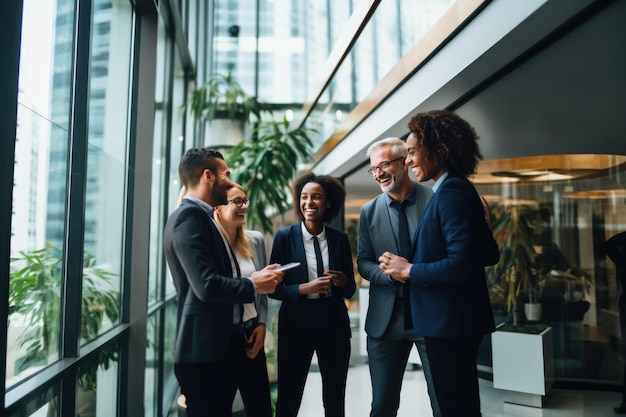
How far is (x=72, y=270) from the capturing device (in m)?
2.16

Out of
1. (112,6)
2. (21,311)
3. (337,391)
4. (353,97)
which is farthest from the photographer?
(353,97)

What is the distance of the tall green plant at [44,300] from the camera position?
5.30 feet

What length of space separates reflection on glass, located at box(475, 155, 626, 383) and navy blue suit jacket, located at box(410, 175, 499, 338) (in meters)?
1.57

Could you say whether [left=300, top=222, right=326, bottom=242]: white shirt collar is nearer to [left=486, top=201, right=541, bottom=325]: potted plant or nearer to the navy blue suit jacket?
the navy blue suit jacket

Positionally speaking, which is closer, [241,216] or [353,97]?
[241,216]

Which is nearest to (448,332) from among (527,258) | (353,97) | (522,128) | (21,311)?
(21,311)

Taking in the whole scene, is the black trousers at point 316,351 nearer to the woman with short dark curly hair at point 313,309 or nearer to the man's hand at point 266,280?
the woman with short dark curly hair at point 313,309

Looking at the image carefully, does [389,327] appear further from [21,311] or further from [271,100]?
[271,100]

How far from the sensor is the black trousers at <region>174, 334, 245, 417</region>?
5.95 ft

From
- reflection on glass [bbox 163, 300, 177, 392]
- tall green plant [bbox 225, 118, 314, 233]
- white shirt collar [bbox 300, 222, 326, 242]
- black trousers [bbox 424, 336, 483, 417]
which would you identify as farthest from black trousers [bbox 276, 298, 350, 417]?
tall green plant [bbox 225, 118, 314, 233]

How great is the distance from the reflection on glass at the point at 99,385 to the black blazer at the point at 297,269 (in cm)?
97

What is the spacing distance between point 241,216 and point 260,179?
3.20 meters

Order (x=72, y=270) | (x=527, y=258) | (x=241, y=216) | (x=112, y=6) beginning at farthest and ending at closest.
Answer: (x=527, y=258) → (x=112, y=6) → (x=241, y=216) → (x=72, y=270)

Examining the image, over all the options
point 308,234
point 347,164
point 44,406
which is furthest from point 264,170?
point 44,406
